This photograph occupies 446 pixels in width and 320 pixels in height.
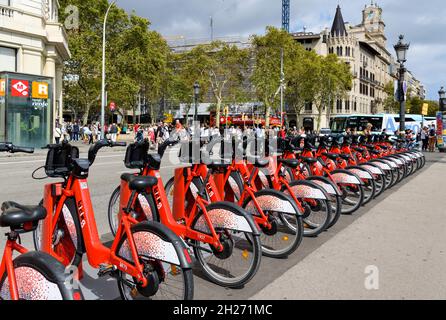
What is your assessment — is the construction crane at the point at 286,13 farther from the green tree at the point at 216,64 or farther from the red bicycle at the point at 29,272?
the red bicycle at the point at 29,272

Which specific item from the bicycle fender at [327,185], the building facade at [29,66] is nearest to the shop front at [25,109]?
the building facade at [29,66]

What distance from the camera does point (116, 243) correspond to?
3.21m

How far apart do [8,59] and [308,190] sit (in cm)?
2249

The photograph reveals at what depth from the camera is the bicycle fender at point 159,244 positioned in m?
2.93

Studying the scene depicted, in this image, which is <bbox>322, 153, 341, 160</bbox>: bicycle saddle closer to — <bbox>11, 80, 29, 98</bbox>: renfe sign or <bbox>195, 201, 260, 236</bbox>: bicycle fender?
<bbox>195, 201, 260, 236</bbox>: bicycle fender

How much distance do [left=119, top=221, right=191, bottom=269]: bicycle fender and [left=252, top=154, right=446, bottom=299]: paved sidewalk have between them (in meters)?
1.04

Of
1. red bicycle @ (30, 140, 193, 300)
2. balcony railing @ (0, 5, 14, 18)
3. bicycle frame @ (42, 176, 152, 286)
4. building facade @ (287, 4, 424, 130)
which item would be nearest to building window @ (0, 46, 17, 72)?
balcony railing @ (0, 5, 14, 18)

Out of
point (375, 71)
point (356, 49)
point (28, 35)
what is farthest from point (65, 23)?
point (375, 71)

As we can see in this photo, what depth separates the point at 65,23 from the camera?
36.6 meters

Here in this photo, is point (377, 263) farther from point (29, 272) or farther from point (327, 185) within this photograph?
point (29, 272)

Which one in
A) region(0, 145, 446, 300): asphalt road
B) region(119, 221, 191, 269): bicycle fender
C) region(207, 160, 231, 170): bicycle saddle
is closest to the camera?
region(119, 221, 191, 269): bicycle fender

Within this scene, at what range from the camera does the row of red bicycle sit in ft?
10.0

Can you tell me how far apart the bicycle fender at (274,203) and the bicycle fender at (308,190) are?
0.81 m

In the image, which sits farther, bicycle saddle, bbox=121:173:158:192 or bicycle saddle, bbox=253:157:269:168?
bicycle saddle, bbox=253:157:269:168
